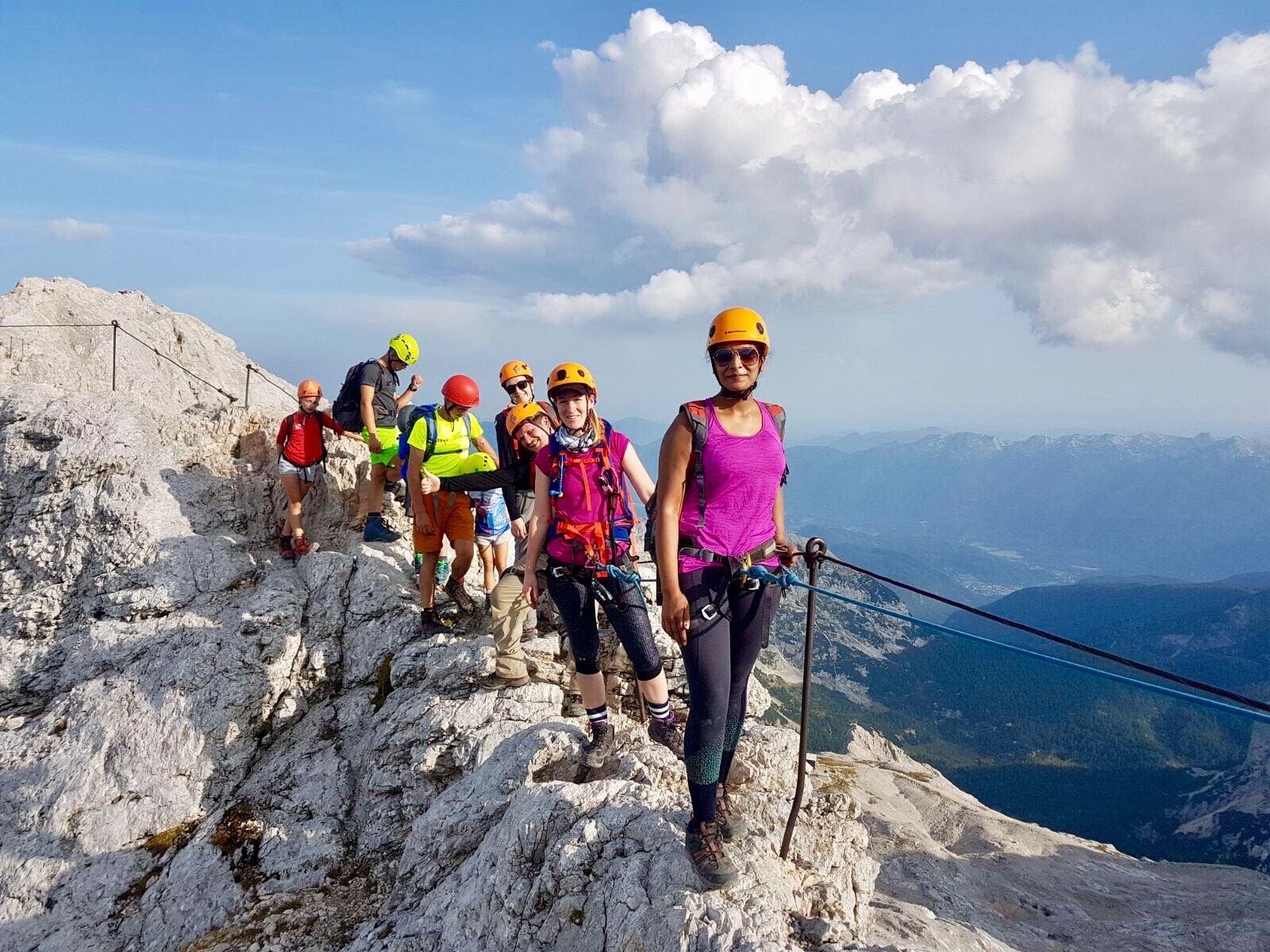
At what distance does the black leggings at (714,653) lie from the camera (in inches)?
218

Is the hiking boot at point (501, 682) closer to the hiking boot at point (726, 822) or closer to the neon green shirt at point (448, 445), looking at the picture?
the neon green shirt at point (448, 445)

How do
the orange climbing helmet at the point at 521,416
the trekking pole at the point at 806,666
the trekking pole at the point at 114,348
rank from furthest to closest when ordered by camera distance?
1. the trekking pole at the point at 114,348
2. the orange climbing helmet at the point at 521,416
3. the trekking pole at the point at 806,666

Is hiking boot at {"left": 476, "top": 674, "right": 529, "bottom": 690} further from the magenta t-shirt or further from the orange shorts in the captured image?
the magenta t-shirt

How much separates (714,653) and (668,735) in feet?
10.3

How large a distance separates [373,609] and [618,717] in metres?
5.72

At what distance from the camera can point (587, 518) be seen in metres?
7.33

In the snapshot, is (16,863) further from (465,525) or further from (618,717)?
(618,717)

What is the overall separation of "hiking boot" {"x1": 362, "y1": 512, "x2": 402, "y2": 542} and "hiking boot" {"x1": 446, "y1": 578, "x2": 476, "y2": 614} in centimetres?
263

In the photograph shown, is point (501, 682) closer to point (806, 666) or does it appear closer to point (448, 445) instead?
point (448, 445)

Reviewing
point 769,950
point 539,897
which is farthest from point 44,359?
point 769,950

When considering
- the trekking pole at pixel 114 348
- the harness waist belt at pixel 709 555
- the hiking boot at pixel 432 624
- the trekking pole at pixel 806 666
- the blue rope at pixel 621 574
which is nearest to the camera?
the harness waist belt at pixel 709 555

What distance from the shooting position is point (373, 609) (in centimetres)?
1247

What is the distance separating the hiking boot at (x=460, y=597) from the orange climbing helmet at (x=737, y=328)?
8.48 m

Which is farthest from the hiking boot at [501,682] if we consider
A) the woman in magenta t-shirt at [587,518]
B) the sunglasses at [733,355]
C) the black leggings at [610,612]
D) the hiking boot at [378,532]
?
the sunglasses at [733,355]
